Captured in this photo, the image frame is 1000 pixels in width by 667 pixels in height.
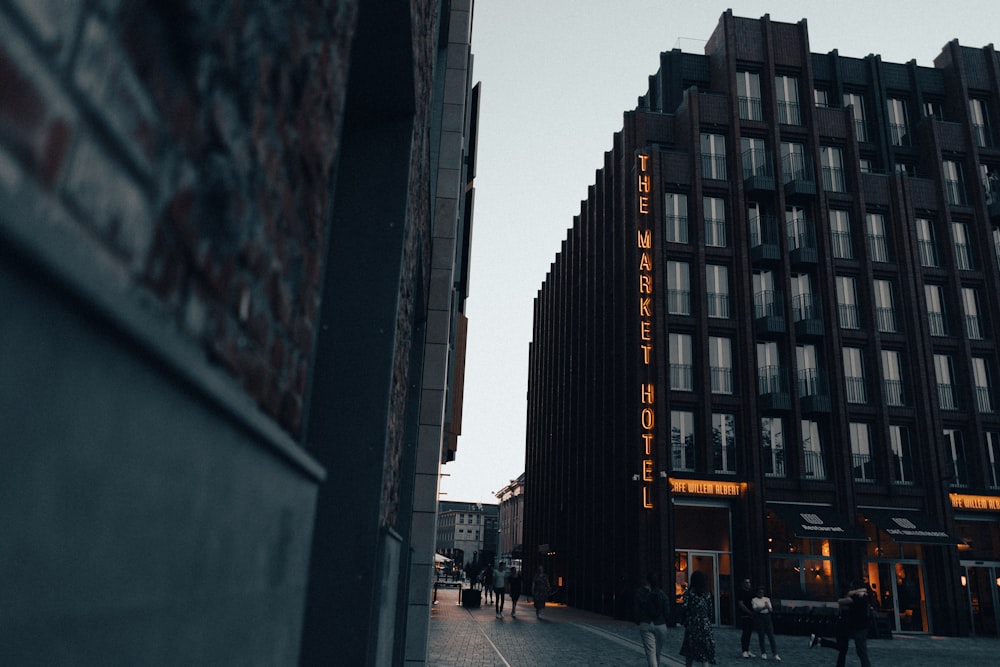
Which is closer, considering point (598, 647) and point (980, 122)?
point (598, 647)

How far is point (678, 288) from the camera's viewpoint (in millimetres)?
30625

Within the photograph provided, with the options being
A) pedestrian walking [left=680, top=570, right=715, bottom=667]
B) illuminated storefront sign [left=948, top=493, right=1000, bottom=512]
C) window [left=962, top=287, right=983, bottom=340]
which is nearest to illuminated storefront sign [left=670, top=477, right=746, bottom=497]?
illuminated storefront sign [left=948, top=493, right=1000, bottom=512]

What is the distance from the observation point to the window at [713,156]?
106 ft

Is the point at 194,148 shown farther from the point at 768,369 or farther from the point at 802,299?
the point at 802,299

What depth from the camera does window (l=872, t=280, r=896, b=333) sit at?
101 ft

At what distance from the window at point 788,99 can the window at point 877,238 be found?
5697mm

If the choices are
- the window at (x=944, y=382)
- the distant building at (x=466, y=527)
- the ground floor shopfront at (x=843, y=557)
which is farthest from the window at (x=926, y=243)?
the distant building at (x=466, y=527)

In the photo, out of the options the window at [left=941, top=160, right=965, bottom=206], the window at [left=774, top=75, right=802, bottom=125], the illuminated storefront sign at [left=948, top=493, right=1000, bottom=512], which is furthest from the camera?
the window at [left=774, top=75, right=802, bottom=125]

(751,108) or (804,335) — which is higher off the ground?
(751,108)

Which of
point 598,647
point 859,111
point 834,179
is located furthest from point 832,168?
point 598,647

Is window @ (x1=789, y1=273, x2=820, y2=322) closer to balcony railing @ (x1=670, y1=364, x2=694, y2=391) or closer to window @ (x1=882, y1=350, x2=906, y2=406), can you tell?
window @ (x1=882, y1=350, x2=906, y2=406)

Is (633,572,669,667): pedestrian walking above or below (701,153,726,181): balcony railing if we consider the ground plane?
below

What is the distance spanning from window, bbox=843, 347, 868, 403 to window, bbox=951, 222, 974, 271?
21.8 ft

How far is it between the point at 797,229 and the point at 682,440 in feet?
37.5
